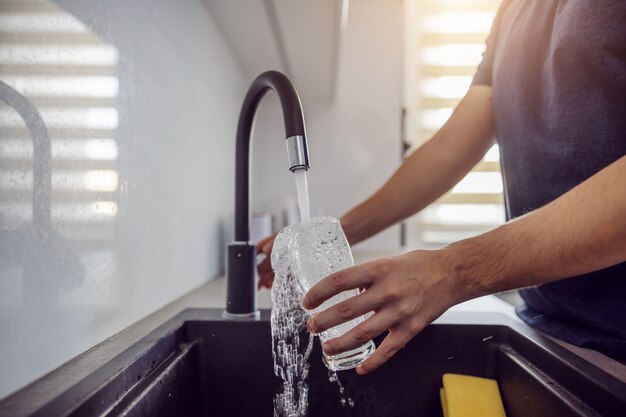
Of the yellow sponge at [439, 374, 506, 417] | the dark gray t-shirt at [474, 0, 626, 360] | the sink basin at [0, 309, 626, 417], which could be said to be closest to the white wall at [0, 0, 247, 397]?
the sink basin at [0, 309, 626, 417]

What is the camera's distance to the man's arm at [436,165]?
3.16 feet

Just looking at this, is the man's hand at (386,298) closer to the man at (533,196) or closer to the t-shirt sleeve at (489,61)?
the man at (533,196)

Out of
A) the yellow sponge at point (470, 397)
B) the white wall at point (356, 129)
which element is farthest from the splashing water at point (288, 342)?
the white wall at point (356, 129)

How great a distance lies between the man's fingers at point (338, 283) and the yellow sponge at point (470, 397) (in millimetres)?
295

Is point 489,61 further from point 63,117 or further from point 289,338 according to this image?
point 63,117

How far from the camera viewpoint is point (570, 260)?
44 cm

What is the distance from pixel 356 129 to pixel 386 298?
1.66 m

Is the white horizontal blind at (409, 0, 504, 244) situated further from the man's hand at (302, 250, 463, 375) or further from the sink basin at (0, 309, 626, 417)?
the man's hand at (302, 250, 463, 375)

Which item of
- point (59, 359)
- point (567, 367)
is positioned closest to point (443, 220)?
point (567, 367)

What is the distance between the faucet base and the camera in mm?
722

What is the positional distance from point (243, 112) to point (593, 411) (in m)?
0.64

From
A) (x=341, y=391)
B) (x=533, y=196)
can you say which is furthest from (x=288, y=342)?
(x=533, y=196)

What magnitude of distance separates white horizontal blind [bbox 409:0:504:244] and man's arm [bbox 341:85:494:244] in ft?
4.09

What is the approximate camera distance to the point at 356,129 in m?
2.02
